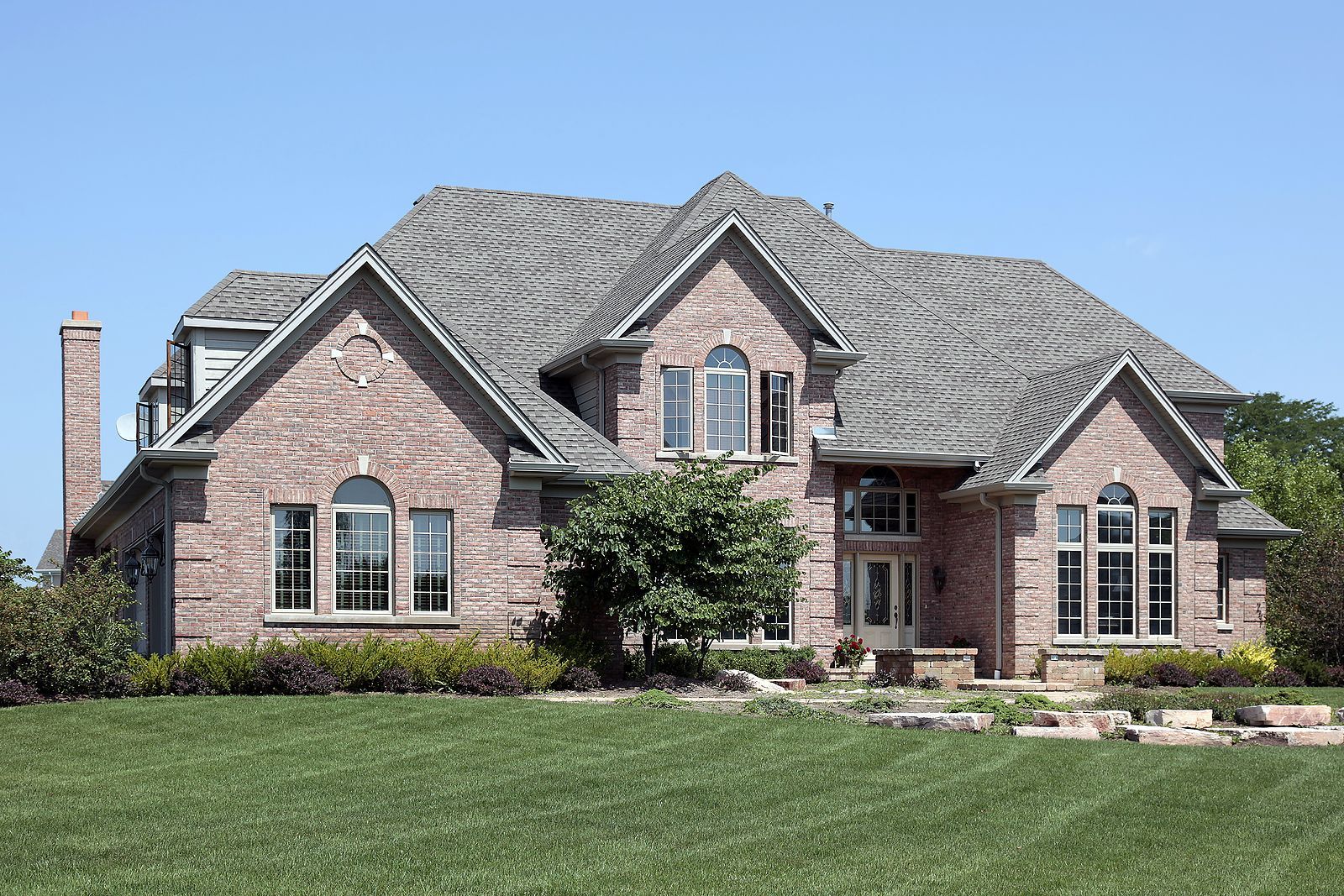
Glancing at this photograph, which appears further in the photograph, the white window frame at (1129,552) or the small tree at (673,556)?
the white window frame at (1129,552)

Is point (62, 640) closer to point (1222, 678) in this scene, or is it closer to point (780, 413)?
point (780, 413)

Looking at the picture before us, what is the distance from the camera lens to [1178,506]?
33.0m

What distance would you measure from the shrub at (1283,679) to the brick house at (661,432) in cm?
167

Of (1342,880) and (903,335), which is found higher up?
(903,335)

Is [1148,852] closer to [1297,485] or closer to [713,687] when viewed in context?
[713,687]

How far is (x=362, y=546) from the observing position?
1027 inches

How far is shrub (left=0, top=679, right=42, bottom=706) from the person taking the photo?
2300 cm

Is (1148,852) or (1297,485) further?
(1297,485)

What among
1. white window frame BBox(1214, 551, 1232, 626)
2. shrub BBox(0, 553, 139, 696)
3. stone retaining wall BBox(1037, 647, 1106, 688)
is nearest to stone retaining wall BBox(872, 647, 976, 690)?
stone retaining wall BBox(1037, 647, 1106, 688)

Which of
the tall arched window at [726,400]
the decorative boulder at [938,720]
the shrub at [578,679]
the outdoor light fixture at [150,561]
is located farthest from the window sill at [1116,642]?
the outdoor light fixture at [150,561]

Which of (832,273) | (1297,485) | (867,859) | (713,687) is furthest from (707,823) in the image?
(1297,485)

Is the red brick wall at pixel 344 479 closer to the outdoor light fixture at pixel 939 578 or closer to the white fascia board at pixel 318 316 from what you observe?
the white fascia board at pixel 318 316

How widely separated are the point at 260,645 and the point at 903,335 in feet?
58.1

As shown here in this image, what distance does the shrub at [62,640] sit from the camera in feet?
76.9
